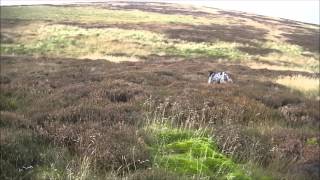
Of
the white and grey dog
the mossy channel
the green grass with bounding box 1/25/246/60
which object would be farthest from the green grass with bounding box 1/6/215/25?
the mossy channel

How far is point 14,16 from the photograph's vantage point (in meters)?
62.3

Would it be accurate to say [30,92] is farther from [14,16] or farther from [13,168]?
[14,16]

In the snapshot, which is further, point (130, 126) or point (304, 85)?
point (304, 85)

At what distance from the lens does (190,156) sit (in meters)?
6.42

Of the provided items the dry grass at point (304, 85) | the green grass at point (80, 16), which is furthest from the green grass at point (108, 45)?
the dry grass at point (304, 85)

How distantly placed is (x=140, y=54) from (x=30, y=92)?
84.0 feet

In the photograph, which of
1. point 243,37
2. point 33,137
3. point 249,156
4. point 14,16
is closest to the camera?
point 33,137

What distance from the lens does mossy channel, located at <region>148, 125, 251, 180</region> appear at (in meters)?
6.02

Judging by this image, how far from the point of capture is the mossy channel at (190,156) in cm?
602

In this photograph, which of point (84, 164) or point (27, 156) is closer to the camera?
point (84, 164)

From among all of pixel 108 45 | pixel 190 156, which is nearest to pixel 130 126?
pixel 190 156

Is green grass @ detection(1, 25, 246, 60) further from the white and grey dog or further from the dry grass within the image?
the white and grey dog

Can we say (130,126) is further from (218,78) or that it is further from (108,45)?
(108,45)

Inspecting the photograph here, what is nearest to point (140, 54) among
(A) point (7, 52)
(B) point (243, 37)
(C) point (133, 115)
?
(A) point (7, 52)
